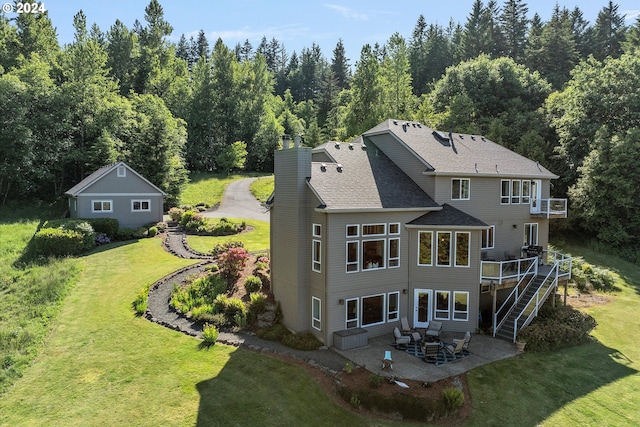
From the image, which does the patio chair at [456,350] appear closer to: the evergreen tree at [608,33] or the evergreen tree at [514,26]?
the evergreen tree at [608,33]

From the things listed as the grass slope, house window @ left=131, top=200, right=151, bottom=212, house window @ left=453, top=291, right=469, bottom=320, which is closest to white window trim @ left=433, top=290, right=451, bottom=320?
house window @ left=453, top=291, right=469, bottom=320

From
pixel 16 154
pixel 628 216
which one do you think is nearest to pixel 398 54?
pixel 628 216

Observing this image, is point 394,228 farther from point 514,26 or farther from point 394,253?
point 514,26

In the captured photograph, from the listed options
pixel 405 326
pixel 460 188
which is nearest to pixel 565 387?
pixel 405 326

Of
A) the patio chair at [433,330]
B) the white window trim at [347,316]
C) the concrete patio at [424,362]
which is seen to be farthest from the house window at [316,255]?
the patio chair at [433,330]

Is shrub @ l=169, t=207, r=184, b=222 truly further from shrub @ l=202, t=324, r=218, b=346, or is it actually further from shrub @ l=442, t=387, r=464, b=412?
shrub @ l=442, t=387, r=464, b=412
